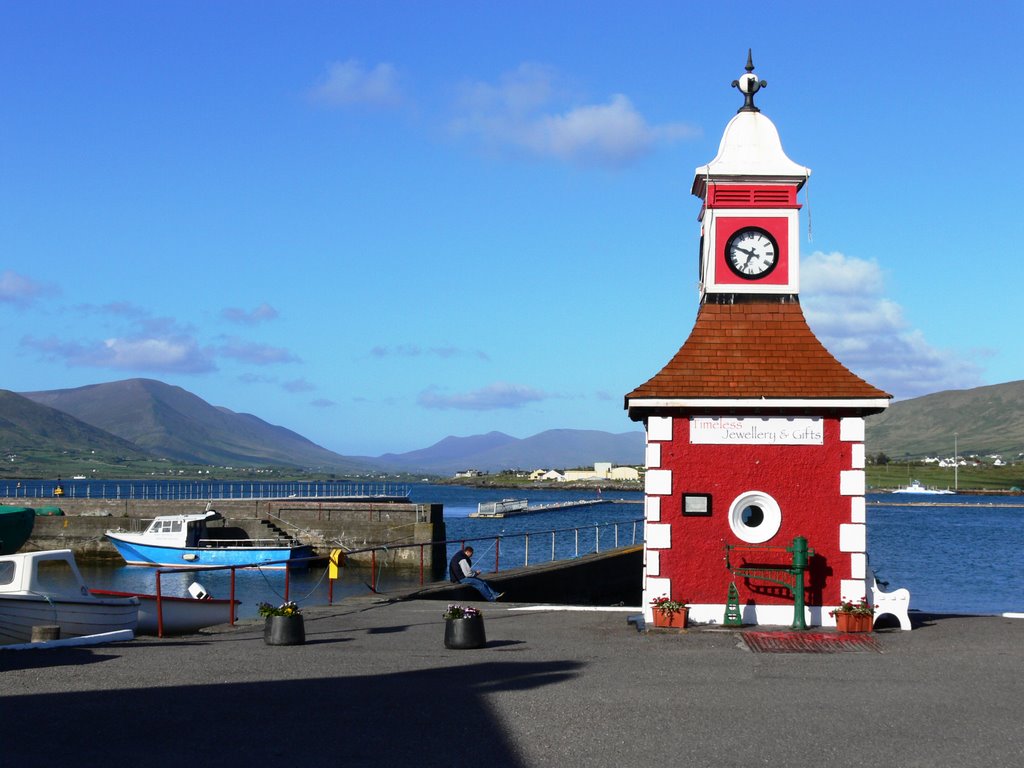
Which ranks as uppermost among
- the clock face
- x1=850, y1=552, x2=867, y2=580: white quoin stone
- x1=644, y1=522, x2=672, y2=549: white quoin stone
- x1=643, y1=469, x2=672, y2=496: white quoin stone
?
the clock face

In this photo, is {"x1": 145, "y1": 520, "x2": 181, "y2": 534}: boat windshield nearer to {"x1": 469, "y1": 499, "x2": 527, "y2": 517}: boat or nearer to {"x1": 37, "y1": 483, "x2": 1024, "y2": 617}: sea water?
{"x1": 37, "y1": 483, "x2": 1024, "y2": 617}: sea water

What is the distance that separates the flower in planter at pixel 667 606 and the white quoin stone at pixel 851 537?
8.57 ft

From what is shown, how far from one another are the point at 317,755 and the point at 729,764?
333 centimetres

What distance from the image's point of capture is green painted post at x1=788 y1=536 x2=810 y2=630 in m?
17.7

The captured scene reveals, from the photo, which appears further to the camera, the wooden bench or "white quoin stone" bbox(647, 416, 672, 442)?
"white quoin stone" bbox(647, 416, 672, 442)

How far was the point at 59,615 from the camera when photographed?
19.9 metres

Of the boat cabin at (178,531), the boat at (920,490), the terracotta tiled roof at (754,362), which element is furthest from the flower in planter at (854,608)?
the boat at (920,490)

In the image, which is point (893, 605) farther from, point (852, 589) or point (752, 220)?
point (752, 220)

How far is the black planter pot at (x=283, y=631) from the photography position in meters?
16.6

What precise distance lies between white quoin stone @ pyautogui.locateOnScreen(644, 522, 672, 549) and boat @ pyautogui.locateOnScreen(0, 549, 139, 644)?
30.3 ft

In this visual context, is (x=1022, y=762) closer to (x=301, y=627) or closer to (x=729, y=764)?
(x=729, y=764)

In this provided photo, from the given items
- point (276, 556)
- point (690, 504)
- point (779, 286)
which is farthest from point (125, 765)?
point (276, 556)

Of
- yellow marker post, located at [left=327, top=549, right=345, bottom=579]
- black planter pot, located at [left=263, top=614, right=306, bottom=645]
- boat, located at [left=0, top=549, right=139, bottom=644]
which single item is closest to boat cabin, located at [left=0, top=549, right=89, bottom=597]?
boat, located at [left=0, top=549, right=139, bottom=644]

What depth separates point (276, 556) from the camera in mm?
54469
